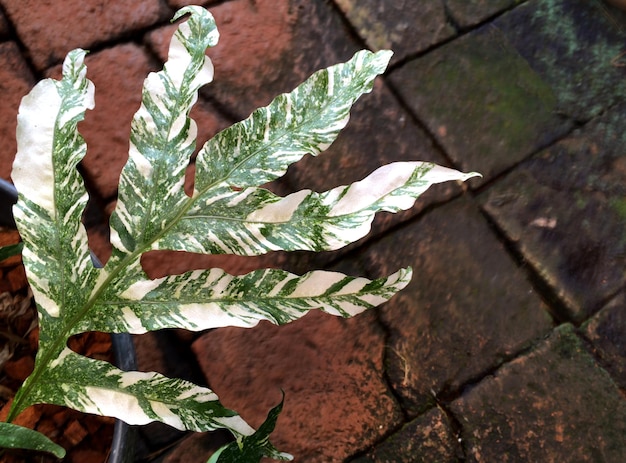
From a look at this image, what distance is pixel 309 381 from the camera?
1362mm

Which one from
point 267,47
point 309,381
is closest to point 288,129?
point 309,381

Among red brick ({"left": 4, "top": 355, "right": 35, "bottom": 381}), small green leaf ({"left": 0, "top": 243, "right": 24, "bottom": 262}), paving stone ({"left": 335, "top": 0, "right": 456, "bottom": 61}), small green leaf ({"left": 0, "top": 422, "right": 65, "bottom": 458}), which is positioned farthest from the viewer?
paving stone ({"left": 335, "top": 0, "right": 456, "bottom": 61})

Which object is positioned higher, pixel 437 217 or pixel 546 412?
pixel 437 217

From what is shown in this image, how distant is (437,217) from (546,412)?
0.52 metres

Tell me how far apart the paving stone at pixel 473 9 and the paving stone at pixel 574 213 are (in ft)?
1.37

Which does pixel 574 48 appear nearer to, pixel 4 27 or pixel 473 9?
pixel 473 9

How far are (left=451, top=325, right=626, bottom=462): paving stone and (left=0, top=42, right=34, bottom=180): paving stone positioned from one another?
1.15 meters

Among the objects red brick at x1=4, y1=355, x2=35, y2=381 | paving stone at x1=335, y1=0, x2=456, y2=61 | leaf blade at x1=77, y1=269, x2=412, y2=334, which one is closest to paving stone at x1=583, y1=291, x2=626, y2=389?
paving stone at x1=335, y1=0, x2=456, y2=61

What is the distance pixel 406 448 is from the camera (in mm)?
1332

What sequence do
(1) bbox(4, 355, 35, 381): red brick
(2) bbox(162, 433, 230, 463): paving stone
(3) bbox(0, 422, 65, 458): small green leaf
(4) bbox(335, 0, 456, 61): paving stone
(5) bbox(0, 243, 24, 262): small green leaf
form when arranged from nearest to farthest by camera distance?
(3) bbox(0, 422, 65, 458): small green leaf, (5) bbox(0, 243, 24, 262): small green leaf, (1) bbox(4, 355, 35, 381): red brick, (2) bbox(162, 433, 230, 463): paving stone, (4) bbox(335, 0, 456, 61): paving stone

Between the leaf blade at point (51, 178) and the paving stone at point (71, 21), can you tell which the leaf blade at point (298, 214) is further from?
the paving stone at point (71, 21)

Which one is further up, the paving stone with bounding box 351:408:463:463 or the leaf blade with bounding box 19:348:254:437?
the leaf blade with bounding box 19:348:254:437

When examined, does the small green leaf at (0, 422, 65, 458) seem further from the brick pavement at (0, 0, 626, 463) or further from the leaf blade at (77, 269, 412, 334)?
the brick pavement at (0, 0, 626, 463)

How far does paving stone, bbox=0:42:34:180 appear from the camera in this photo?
1.34 metres
